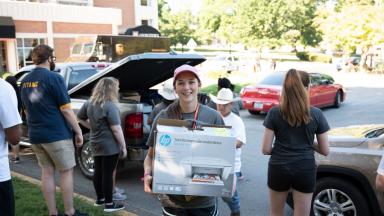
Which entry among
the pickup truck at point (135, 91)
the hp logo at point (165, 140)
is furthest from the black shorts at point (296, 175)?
the pickup truck at point (135, 91)

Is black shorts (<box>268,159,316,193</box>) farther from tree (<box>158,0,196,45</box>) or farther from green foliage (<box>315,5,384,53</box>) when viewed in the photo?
tree (<box>158,0,196,45</box>)

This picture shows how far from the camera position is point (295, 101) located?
3566 mm

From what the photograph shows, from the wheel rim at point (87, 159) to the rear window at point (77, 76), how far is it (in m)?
1.41

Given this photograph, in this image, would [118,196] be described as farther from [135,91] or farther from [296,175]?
[296,175]

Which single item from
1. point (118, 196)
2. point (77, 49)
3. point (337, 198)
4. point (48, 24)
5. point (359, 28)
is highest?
point (48, 24)

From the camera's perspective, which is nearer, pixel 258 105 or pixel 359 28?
pixel 258 105

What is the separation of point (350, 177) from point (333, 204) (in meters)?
0.34

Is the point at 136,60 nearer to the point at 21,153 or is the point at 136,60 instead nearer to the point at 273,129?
the point at 273,129

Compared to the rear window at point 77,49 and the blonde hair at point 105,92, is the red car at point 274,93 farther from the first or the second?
the rear window at point 77,49

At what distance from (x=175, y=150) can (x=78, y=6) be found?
3205 centimetres

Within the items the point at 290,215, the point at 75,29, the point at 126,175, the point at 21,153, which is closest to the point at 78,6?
the point at 75,29

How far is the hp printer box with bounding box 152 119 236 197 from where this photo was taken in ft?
8.20

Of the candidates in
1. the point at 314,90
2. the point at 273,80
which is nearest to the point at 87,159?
the point at 273,80

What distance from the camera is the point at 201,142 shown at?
98.3 inches
